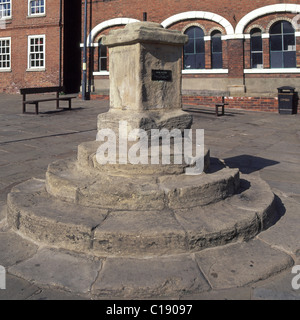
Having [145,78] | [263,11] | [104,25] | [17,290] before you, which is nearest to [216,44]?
[263,11]

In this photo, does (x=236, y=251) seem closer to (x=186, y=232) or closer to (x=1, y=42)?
(x=186, y=232)

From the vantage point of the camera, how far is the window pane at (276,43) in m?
16.2

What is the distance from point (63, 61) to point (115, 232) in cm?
1962

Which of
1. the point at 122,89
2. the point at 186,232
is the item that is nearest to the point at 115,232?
the point at 186,232

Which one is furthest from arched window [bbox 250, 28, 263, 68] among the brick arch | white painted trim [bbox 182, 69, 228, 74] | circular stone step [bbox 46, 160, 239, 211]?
circular stone step [bbox 46, 160, 239, 211]

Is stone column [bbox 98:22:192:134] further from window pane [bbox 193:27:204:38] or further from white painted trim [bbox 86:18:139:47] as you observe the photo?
white painted trim [bbox 86:18:139:47]

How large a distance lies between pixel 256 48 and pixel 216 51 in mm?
1926

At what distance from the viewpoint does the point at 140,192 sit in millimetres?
3309

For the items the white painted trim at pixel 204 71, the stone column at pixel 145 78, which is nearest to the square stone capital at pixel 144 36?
the stone column at pixel 145 78

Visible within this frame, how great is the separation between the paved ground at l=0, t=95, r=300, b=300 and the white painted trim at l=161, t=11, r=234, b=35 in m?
5.01

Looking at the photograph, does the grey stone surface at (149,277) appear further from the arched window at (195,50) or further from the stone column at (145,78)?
the arched window at (195,50)

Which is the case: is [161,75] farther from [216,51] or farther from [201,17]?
[201,17]

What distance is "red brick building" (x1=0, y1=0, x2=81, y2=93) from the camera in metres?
20.7

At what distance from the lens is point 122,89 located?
4.09 m
